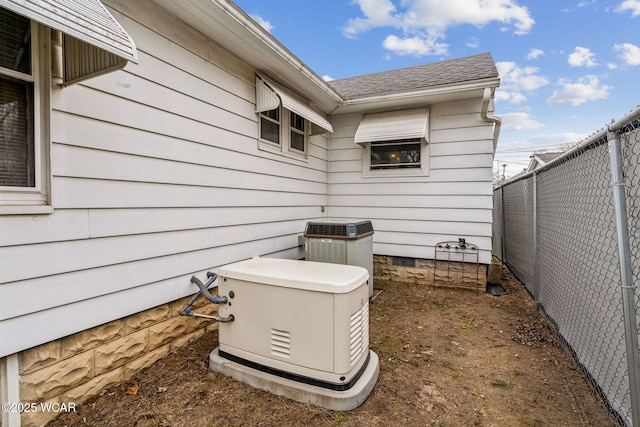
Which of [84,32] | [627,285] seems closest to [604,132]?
[627,285]

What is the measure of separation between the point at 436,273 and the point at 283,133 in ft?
11.2

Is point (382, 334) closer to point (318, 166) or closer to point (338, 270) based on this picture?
point (338, 270)

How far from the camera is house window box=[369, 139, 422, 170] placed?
5.08m

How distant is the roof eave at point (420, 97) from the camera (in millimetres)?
4211

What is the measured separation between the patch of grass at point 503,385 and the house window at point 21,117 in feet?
11.1

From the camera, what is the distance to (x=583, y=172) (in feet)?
7.95

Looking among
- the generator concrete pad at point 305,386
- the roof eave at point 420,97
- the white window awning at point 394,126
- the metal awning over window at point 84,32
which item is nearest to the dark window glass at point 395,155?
the white window awning at point 394,126

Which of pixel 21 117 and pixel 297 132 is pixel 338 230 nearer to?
pixel 297 132

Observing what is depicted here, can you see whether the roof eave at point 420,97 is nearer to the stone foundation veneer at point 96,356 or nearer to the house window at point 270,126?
the house window at point 270,126

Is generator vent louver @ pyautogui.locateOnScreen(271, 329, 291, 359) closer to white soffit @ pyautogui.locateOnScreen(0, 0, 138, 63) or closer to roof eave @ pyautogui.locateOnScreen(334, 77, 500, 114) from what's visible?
white soffit @ pyautogui.locateOnScreen(0, 0, 138, 63)

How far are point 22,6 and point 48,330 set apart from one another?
1.73 m

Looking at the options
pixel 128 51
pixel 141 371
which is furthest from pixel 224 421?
pixel 128 51

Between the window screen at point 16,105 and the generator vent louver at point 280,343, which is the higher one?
the window screen at point 16,105

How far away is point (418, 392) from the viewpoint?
7.18 ft
